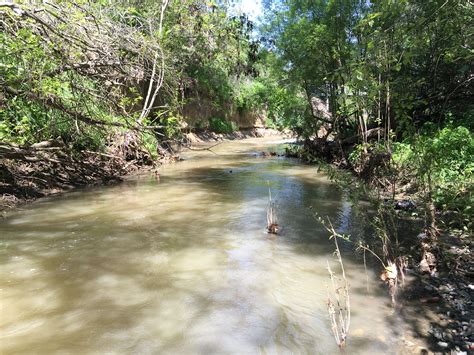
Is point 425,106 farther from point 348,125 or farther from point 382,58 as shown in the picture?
point 382,58

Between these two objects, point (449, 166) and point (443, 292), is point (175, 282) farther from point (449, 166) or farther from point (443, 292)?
point (449, 166)

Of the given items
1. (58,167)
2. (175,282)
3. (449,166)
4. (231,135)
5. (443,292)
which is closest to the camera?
(443,292)

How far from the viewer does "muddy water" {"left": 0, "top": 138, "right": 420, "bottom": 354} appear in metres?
3.55

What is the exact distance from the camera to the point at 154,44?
8391mm

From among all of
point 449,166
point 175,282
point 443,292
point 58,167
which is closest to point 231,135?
point 58,167

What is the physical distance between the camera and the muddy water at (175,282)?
3555mm

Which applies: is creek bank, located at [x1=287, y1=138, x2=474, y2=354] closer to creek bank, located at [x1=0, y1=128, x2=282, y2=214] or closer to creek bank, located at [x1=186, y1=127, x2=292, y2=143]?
creek bank, located at [x1=0, y1=128, x2=282, y2=214]

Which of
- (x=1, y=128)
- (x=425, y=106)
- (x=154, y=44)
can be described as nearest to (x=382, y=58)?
(x=154, y=44)

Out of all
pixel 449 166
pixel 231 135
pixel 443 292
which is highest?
pixel 231 135

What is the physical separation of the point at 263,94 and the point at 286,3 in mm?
17596

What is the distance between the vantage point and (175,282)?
4746 mm

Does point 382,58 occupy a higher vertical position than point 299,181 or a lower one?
higher

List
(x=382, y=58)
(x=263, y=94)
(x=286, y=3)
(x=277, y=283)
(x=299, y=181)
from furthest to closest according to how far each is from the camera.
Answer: (x=263, y=94), (x=286, y=3), (x=299, y=181), (x=382, y=58), (x=277, y=283)

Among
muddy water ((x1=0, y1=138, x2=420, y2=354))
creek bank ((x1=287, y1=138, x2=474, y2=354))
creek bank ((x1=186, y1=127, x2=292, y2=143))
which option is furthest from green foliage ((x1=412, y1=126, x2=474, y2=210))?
creek bank ((x1=186, y1=127, x2=292, y2=143))
